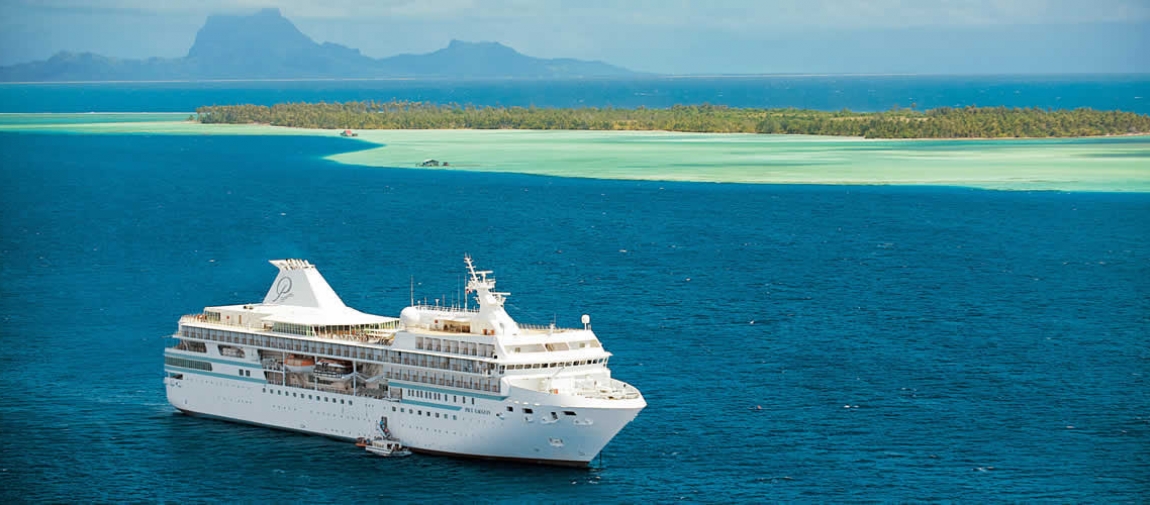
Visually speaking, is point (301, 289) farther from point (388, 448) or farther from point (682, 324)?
point (682, 324)

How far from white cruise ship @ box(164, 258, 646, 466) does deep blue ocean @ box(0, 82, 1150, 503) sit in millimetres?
1107

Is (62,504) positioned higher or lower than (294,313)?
lower

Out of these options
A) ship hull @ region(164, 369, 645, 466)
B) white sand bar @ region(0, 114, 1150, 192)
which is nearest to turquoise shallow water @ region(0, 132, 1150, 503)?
ship hull @ region(164, 369, 645, 466)

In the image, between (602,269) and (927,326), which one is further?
(602,269)

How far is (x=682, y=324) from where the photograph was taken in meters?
78.6

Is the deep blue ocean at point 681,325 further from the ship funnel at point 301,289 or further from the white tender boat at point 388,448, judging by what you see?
the ship funnel at point 301,289

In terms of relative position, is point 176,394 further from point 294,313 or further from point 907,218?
point 907,218

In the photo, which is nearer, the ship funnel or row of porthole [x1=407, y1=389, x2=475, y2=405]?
row of porthole [x1=407, y1=389, x2=475, y2=405]

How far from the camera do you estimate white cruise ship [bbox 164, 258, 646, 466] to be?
5416 cm

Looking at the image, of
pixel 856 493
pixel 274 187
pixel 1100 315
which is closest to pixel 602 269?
pixel 1100 315

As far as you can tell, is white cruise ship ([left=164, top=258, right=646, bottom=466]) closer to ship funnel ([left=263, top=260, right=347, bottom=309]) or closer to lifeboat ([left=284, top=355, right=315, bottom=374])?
lifeboat ([left=284, top=355, right=315, bottom=374])

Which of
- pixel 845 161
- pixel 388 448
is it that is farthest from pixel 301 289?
pixel 845 161

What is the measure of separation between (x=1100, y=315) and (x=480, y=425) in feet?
137

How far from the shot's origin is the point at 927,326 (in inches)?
3120
